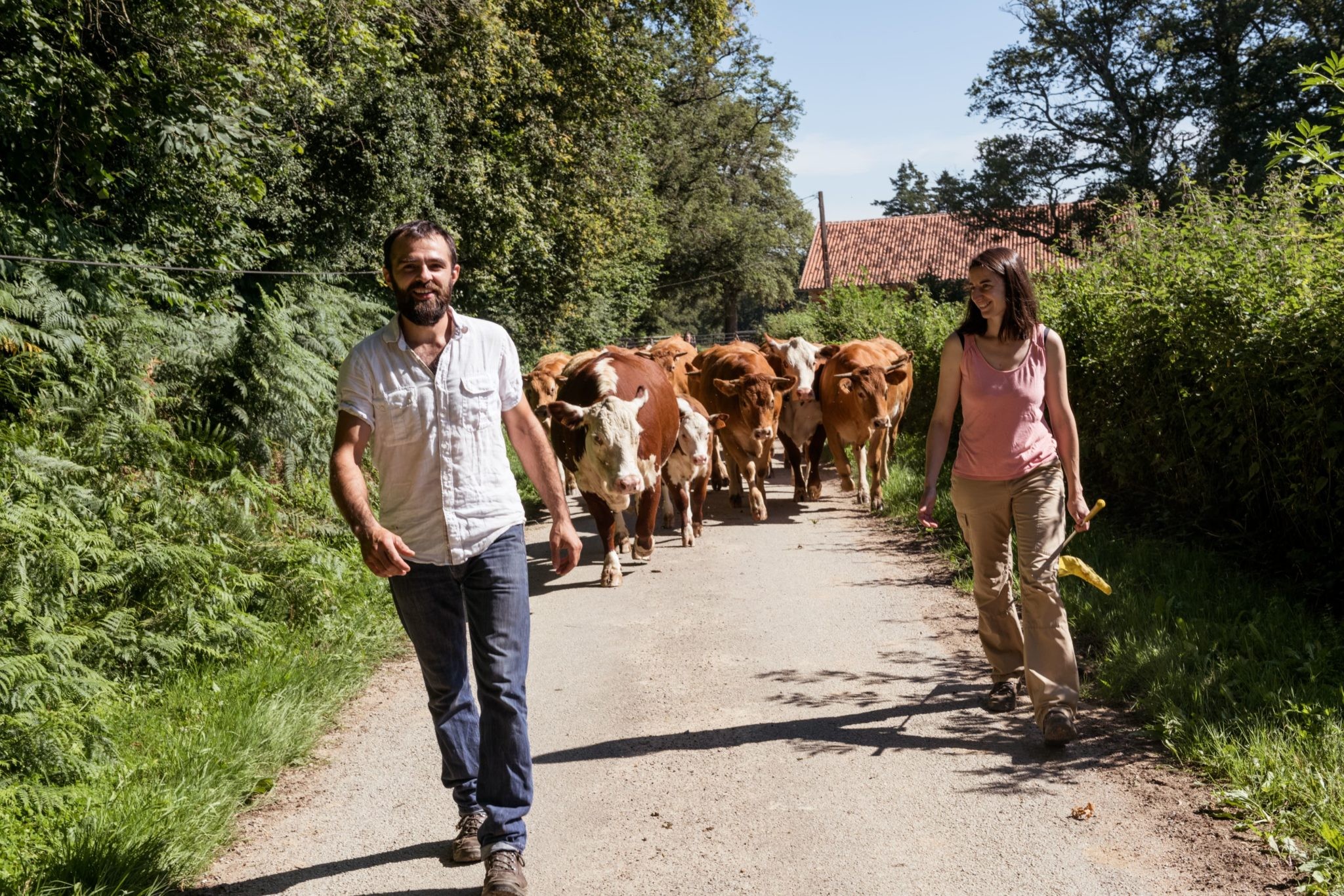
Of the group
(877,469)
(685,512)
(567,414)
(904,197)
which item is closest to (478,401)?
(567,414)

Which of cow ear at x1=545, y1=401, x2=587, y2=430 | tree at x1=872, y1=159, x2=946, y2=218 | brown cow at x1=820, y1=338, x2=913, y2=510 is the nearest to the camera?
cow ear at x1=545, y1=401, x2=587, y2=430

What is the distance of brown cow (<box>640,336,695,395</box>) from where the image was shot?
13.8m

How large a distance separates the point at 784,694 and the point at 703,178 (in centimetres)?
4232

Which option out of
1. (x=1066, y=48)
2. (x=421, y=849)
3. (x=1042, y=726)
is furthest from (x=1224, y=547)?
(x=1066, y=48)

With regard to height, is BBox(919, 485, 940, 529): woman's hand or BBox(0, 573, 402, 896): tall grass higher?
BBox(919, 485, 940, 529): woman's hand

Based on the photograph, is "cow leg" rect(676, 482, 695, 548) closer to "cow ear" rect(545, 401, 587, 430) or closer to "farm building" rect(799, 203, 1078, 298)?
"cow ear" rect(545, 401, 587, 430)

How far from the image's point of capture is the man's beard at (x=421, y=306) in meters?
3.92

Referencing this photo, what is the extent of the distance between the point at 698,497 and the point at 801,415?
2117mm

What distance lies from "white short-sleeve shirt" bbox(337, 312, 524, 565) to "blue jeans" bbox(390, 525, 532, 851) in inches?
3.7

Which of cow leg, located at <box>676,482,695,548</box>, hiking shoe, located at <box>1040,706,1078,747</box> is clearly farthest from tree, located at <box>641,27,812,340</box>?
hiking shoe, located at <box>1040,706,1078,747</box>

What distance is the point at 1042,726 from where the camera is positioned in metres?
4.98

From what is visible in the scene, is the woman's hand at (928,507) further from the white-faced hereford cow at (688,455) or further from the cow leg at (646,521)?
the white-faced hereford cow at (688,455)

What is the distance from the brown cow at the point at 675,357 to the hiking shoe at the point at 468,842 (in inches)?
348

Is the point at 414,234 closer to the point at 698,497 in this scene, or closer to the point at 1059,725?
the point at 1059,725
